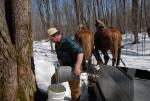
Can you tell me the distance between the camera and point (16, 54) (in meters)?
5.27

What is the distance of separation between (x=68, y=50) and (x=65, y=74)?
0.41 m

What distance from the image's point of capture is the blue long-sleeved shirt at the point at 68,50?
5.41 metres

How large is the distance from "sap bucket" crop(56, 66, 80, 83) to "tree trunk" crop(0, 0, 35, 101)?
0.52m

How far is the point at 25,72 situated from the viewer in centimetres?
543

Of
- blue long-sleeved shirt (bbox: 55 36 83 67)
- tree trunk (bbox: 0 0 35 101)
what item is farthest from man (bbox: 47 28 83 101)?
tree trunk (bbox: 0 0 35 101)

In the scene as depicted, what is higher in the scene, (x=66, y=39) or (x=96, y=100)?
(x=66, y=39)

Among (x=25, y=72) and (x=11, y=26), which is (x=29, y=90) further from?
(x=11, y=26)

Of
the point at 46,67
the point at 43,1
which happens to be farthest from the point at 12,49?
the point at 43,1

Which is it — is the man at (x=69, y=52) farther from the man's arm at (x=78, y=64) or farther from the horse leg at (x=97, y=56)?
the horse leg at (x=97, y=56)

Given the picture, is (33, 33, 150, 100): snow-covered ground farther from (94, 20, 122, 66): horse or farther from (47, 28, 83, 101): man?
(94, 20, 122, 66): horse

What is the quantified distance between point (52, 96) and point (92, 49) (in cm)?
627

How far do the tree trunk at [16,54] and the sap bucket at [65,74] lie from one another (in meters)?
0.52

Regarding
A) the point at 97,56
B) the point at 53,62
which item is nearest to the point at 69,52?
the point at 97,56

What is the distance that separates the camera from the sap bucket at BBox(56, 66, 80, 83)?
5.33 m
